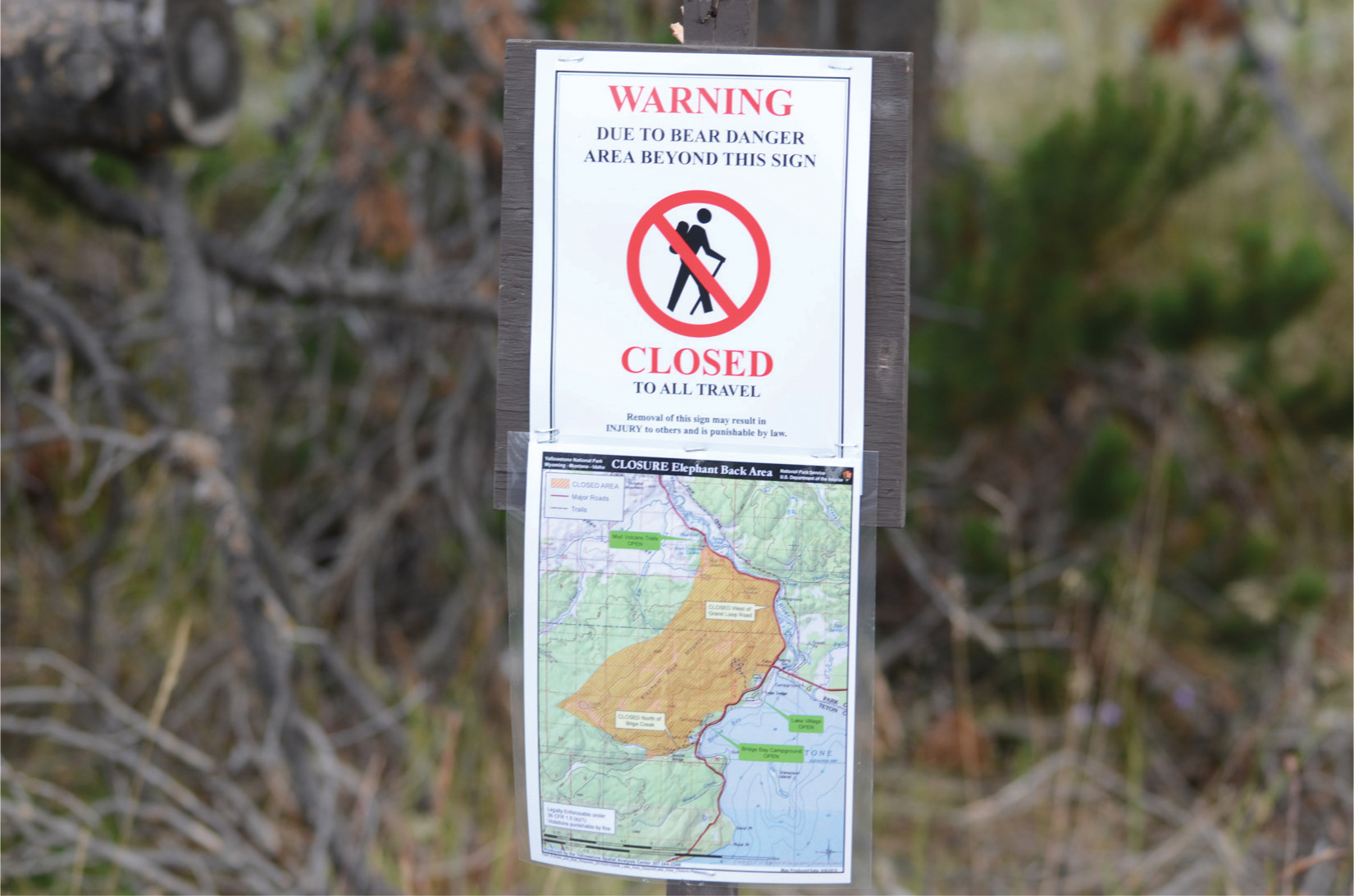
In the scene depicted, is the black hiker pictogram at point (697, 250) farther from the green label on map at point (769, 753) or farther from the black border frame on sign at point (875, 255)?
the green label on map at point (769, 753)

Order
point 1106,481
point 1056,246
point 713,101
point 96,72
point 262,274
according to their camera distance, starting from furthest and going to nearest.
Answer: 1. point 1056,246
2. point 1106,481
3. point 262,274
4. point 96,72
5. point 713,101

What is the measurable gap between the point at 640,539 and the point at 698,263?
1.09ft

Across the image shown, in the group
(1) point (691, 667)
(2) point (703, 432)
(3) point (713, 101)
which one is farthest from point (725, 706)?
(3) point (713, 101)

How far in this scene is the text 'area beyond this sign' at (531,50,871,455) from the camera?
1.22m

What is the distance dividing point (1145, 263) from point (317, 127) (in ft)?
8.89

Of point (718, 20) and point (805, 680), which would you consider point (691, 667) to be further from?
point (718, 20)

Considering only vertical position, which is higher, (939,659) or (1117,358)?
(1117,358)

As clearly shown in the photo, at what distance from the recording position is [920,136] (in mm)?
2945

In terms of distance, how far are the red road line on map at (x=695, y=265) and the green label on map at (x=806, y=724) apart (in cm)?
48

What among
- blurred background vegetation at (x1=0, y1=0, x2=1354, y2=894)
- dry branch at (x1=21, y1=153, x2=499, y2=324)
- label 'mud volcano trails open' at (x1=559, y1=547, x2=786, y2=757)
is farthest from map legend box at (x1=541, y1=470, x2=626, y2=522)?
dry branch at (x1=21, y1=153, x2=499, y2=324)

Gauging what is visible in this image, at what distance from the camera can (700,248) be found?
4.04 feet

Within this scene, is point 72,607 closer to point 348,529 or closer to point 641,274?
point 348,529

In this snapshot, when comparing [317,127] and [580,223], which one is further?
[317,127]

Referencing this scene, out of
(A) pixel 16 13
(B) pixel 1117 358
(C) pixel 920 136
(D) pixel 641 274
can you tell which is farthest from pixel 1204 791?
(A) pixel 16 13
